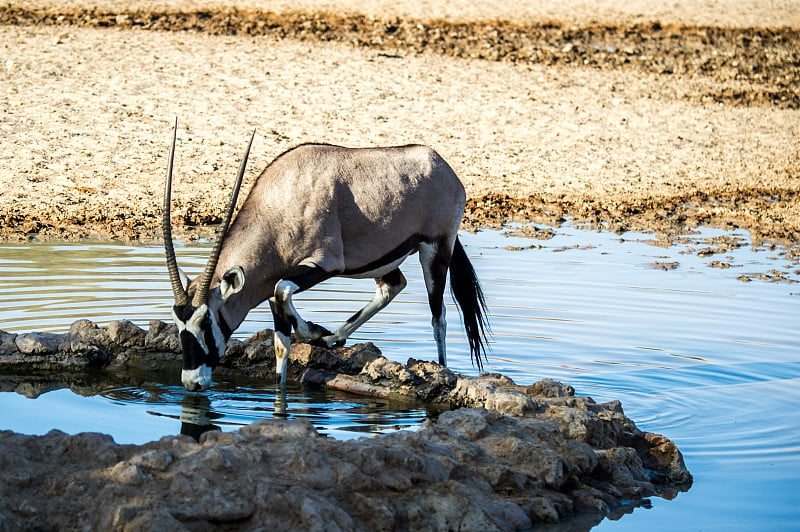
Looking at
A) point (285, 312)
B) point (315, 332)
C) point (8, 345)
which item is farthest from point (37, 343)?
point (315, 332)

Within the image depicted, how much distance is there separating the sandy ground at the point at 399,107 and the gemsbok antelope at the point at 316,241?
4.58 meters

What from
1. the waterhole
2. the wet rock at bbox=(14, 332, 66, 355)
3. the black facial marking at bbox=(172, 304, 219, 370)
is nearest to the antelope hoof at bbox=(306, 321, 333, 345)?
the waterhole

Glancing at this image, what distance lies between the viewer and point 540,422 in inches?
219

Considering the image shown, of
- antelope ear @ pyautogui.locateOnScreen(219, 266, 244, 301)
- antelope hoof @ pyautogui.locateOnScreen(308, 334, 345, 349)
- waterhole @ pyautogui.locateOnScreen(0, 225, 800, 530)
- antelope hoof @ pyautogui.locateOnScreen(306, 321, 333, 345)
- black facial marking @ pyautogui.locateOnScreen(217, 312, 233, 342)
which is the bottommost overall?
waterhole @ pyautogui.locateOnScreen(0, 225, 800, 530)

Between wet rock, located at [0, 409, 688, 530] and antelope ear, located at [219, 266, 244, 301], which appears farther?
antelope ear, located at [219, 266, 244, 301]

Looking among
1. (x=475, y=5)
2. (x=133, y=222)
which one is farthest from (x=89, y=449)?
(x=475, y=5)

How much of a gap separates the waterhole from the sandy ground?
1.36 m

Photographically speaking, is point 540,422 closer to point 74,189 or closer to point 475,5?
point 74,189

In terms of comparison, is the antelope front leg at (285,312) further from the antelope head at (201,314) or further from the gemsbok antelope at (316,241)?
the antelope head at (201,314)

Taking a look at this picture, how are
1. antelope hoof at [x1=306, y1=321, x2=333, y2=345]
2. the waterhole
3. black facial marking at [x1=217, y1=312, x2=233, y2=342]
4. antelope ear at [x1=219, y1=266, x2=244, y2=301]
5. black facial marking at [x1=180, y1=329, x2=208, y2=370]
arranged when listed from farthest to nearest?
antelope hoof at [x1=306, y1=321, x2=333, y2=345] → black facial marking at [x1=217, y1=312, x2=233, y2=342] → antelope ear at [x1=219, y1=266, x2=244, y2=301] → black facial marking at [x1=180, y1=329, x2=208, y2=370] → the waterhole

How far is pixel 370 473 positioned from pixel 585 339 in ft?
12.6

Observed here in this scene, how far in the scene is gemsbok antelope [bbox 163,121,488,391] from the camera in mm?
6691

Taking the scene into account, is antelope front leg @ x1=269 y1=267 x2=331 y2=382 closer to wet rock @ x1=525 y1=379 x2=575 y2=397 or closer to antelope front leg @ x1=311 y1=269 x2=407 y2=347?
antelope front leg @ x1=311 y1=269 x2=407 y2=347

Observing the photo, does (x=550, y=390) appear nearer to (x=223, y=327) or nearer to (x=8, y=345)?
(x=223, y=327)
